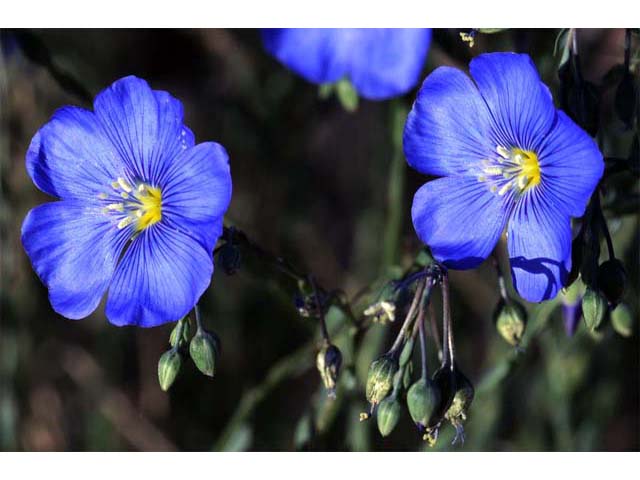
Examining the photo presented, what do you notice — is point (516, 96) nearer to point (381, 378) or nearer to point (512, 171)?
point (512, 171)

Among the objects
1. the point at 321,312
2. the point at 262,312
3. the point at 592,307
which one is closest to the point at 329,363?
the point at 321,312

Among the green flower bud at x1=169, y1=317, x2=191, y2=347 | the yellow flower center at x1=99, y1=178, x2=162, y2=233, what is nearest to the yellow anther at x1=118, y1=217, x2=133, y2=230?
the yellow flower center at x1=99, y1=178, x2=162, y2=233

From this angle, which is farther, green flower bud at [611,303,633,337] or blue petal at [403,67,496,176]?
green flower bud at [611,303,633,337]

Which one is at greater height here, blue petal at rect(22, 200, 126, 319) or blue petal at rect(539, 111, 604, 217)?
blue petal at rect(539, 111, 604, 217)

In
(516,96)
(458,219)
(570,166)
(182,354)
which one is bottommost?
(182,354)

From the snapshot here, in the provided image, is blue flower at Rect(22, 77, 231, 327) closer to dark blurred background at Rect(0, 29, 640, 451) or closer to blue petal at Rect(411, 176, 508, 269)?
blue petal at Rect(411, 176, 508, 269)

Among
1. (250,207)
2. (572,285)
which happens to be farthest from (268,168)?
(572,285)

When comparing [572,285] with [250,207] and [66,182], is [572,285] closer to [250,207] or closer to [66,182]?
[66,182]
